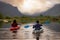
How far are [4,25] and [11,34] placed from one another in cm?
51

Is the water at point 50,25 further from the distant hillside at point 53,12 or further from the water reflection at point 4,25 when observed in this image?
the distant hillside at point 53,12

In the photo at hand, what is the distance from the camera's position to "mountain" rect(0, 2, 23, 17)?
3.54 meters

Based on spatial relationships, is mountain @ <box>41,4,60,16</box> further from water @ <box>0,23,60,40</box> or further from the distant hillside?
water @ <box>0,23,60,40</box>

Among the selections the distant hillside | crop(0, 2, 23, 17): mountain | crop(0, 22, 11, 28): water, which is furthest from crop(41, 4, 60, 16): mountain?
crop(0, 22, 11, 28): water

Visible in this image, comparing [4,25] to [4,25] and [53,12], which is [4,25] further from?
[53,12]

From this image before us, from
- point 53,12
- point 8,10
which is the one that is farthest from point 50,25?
point 8,10

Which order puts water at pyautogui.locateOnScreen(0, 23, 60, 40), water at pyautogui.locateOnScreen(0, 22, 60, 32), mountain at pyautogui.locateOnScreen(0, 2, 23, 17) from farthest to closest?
mountain at pyautogui.locateOnScreen(0, 2, 23, 17) < water at pyautogui.locateOnScreen(0, 22, 60, 32) < water at pyautogui.locateOnScreen(0, 23, 60, 40)

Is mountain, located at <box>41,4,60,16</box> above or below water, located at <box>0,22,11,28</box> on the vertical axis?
above

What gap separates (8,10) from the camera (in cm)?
357

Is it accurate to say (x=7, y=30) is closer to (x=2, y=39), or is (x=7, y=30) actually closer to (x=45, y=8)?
(x=2, y=39)

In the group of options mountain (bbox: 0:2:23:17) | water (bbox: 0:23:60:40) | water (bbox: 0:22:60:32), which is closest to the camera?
water (bbox: 0:23:60:40)

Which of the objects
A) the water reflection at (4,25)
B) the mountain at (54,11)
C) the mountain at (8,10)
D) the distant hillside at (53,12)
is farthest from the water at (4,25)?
the mountain at (54,11)

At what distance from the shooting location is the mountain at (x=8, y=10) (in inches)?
139

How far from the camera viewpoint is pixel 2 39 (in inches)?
108
